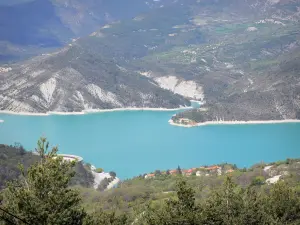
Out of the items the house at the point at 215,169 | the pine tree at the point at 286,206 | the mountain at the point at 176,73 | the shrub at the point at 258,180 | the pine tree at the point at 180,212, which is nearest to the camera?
the pine tree at the point at 180,212

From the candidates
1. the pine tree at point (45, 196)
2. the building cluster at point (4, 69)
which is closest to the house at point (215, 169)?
the pine tree at point (45, 196)

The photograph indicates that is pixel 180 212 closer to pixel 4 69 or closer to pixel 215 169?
pixel 215 169

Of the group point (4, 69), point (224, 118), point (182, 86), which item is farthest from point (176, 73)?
point (224, 118)

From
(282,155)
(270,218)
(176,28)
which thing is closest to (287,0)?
(176,28)

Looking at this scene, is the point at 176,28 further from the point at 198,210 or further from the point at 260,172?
the point at 198,210

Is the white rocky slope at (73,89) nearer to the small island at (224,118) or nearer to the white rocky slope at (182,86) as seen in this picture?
the white rocky slope at (182,86)
